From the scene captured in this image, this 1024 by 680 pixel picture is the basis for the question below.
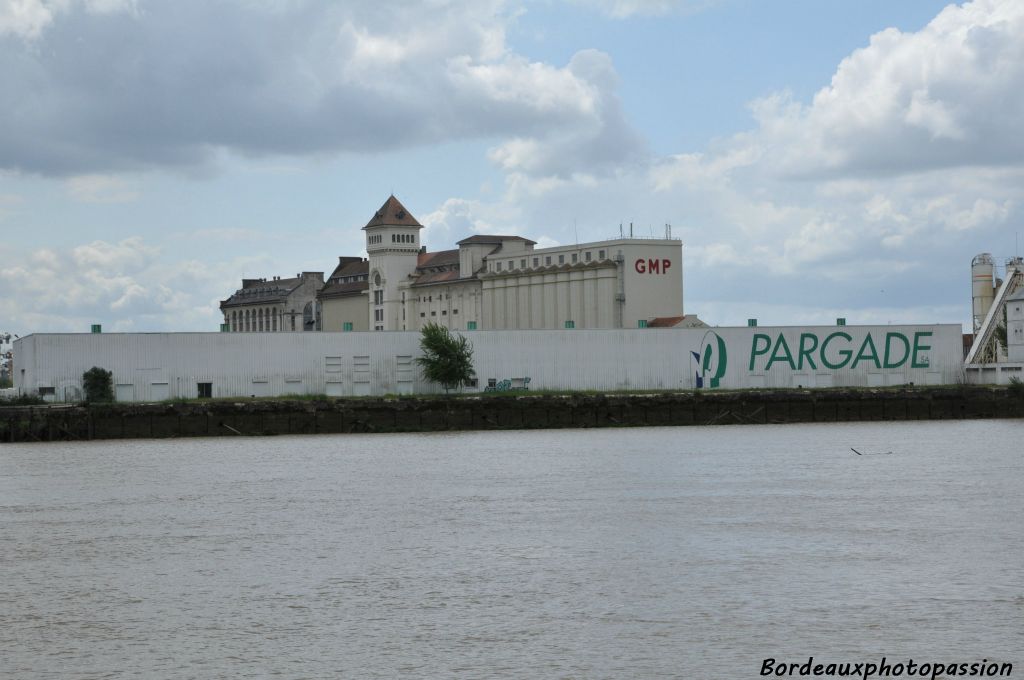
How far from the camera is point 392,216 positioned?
14488 cm

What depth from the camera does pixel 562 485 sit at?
46.6 metres

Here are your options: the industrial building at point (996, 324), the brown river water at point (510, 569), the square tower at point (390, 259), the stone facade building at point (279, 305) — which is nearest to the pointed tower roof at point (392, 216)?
the square tower at point (390, 259)

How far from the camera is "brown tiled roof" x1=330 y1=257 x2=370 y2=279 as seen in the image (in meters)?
162

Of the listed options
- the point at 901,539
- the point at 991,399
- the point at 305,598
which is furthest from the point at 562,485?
the point at 991,399

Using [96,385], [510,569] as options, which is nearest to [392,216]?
[96,385]

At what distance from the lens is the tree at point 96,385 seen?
77750 millimetres

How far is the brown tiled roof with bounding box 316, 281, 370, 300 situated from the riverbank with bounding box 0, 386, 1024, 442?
7220cm

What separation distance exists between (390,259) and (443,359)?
62897mm

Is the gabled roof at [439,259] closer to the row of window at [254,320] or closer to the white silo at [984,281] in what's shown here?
the row of window at [254,320]

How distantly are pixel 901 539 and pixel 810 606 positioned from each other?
8.73 meters

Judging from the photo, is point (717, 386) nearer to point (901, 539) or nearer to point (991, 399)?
point (991, 399)

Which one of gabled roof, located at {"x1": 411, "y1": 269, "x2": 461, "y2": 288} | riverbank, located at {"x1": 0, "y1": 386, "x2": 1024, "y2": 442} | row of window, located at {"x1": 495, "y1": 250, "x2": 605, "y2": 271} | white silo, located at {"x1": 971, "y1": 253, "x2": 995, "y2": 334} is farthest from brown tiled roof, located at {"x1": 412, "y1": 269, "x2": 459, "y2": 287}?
riverbank, located at {"x1": 0, "y1": 386, "x2": 1024, "y2": 442}

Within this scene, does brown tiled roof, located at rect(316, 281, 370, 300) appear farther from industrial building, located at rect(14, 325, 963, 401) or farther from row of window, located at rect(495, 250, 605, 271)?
industrial building, located at rect(14, 325, 963, 401)

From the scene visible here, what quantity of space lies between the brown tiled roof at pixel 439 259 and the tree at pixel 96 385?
6659 cm
